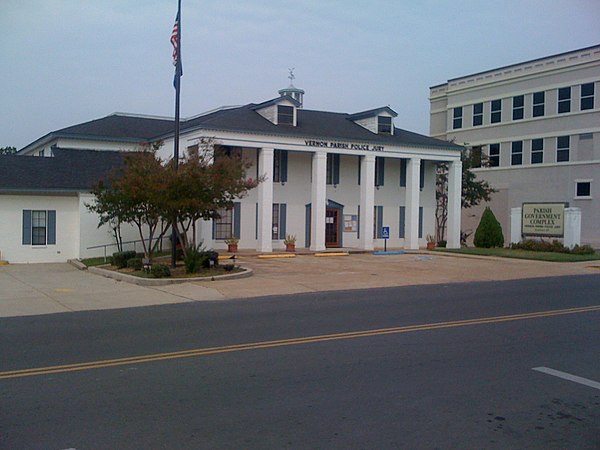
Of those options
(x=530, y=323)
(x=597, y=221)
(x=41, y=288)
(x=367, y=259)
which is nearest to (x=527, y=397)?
(x=530, y=323)

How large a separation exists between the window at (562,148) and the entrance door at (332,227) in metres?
20.1

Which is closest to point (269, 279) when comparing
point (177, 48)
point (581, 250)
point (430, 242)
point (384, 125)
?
point (177, 48)

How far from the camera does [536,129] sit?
47.6 metres

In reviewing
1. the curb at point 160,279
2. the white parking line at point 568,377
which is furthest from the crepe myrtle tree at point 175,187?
the white parking line at point 568,377

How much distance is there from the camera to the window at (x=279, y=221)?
3347cm

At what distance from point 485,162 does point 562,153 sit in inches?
214

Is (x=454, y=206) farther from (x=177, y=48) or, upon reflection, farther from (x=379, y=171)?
(x=177, y=48)

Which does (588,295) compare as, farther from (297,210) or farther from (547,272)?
(297,210)

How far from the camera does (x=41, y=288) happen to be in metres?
18.2

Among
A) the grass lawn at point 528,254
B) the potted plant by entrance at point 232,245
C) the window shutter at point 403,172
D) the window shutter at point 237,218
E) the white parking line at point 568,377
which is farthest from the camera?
the window shutter at point 403,172

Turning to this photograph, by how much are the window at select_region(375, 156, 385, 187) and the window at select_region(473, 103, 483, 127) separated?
18.5m

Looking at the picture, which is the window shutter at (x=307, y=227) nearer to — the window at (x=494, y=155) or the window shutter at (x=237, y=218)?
the window shutter at (x=237, y=218)

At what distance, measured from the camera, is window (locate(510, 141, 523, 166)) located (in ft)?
160

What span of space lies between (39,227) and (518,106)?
36220 millimetres
